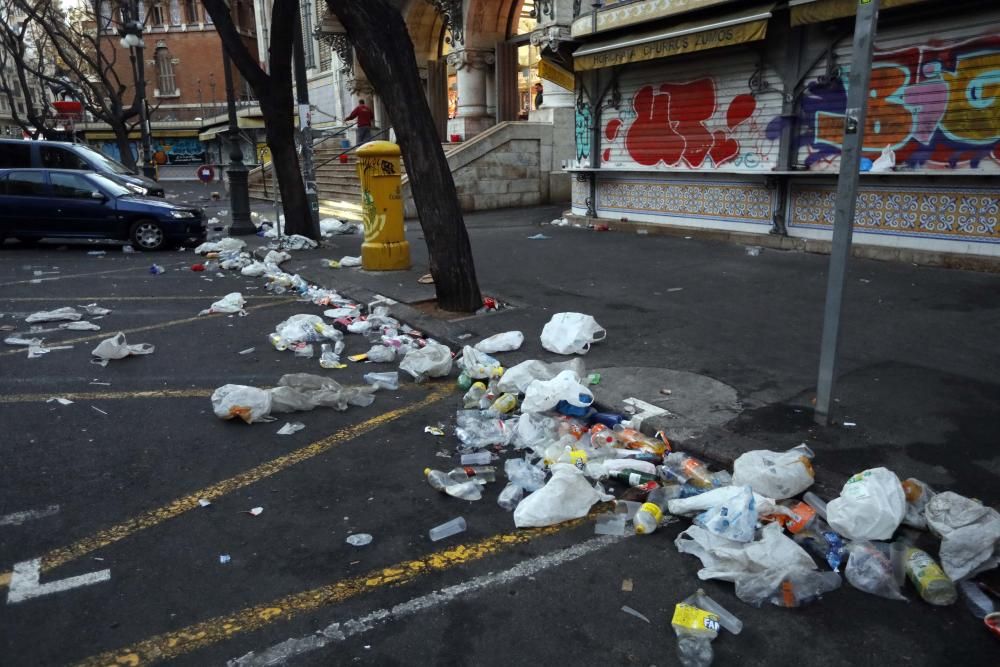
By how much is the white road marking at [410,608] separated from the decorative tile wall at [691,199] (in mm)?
9033

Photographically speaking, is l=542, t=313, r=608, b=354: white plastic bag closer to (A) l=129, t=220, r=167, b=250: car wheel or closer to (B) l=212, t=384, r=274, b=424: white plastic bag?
(B) l=212, t=384, r=274, b=424: white plastic bag

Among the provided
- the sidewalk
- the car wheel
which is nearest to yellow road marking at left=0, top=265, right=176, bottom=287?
the car wheel

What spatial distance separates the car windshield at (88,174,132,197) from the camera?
42.0ft

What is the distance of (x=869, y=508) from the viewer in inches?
122

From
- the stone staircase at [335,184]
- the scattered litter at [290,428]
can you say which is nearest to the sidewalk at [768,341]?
the scattered litter at [290,428]

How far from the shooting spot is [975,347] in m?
5.59

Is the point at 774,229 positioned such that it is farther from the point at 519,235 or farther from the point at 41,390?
the point at 41,390

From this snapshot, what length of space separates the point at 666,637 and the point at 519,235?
11.2m

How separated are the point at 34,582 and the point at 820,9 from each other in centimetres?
995

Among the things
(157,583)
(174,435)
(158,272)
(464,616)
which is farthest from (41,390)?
(158,272)

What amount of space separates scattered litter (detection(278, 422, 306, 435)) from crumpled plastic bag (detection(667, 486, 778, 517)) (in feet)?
8.07

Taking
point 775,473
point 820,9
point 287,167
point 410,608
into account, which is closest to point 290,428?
point 410,608

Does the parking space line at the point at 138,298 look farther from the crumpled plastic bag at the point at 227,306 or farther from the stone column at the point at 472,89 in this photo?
the stone column at the point at 472,89

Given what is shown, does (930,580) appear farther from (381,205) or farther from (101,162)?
(101,162)
